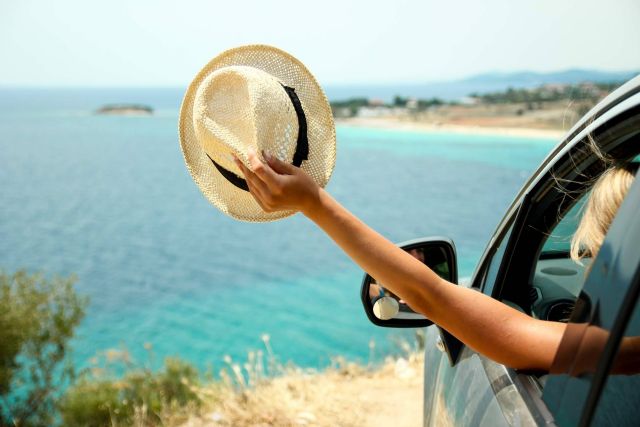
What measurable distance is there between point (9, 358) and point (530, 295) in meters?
5.34

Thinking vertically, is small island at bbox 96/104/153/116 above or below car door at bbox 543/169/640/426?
below

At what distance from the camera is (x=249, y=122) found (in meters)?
1.42

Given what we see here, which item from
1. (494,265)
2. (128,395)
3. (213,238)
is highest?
(494,265)

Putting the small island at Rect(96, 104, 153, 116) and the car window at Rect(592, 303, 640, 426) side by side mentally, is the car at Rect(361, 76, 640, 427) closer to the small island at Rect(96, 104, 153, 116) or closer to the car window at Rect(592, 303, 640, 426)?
the car window at Rect(592, 303, 640, 426)

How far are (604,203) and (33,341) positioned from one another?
5.87m

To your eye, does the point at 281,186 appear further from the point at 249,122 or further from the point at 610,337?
the point at 610,337

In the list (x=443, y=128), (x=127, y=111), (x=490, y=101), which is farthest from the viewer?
(x=127, y=111)

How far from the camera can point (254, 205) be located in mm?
1494

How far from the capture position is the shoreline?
4756cm

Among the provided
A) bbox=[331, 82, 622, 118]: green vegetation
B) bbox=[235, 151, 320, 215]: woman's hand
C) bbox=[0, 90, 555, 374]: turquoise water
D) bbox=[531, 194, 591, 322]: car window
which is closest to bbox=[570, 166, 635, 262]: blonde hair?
bbox=[531, 194, 591, 322]: car window

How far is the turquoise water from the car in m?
5.55

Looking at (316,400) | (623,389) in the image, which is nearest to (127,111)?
→ (316,400)

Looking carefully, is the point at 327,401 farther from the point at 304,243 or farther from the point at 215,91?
the point at 304,243

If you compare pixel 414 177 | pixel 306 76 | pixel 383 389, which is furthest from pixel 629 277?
pixel 414 177
